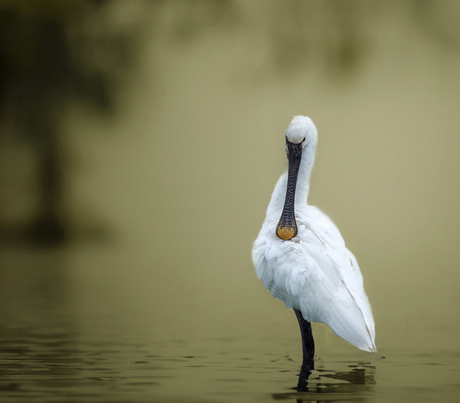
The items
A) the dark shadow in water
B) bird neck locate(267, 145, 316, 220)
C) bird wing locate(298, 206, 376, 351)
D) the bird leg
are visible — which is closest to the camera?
the dark shadow in water

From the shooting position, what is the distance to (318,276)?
15.0ft

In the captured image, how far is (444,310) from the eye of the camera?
757 centimetres

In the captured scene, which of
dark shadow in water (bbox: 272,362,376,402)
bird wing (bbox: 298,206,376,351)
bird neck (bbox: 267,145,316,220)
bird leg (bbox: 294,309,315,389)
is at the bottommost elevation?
dark shadow in water (bbox: 272,362,376,402)

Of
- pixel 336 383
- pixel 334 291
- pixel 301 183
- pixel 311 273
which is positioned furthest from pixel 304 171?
pixel 336 383

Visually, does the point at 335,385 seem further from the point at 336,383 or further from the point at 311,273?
the point at 311,273

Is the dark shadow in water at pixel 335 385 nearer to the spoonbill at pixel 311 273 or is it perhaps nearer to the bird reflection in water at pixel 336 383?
the bird reflection in water at pixel 336 383

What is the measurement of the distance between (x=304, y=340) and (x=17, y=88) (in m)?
14.8

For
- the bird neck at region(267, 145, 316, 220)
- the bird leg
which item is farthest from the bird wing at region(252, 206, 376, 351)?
the bird neck at region(267, 145, 316, 220)

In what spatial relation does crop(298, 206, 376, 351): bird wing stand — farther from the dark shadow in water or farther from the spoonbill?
the dark shadow in water

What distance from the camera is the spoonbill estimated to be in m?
4.46

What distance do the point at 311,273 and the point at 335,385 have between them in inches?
27.8

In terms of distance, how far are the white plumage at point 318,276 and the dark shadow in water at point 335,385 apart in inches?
8.7

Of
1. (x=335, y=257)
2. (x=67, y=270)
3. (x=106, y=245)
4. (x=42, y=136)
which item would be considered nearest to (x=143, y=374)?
(x=335, y=257)

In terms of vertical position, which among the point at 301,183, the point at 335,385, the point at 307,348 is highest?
the point at 301,183
